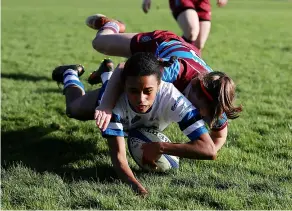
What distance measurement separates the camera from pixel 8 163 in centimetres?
530

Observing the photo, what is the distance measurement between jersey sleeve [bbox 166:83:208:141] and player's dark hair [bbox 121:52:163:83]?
0.23 metres

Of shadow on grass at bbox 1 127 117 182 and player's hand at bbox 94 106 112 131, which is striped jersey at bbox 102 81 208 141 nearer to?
player's hand at bbox 94 106 112 131

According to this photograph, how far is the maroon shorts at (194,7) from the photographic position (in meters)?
7.62

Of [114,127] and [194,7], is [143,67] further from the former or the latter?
[194,7]

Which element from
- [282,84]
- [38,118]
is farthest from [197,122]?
[282,84]

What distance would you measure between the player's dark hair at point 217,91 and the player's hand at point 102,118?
0.80 metres

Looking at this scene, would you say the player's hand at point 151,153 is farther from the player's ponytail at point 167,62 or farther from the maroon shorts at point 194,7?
the maroon shorts at point 194,7

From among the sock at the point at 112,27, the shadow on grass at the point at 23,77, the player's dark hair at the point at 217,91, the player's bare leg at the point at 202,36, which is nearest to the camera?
the player's dark hair at the point at 217,91

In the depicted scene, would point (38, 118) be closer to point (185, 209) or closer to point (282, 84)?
point (185, 209)

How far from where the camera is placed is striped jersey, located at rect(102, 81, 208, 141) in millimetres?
4219

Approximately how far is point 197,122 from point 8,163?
2.15m

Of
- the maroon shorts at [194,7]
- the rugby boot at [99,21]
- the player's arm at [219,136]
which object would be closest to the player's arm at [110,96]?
the player's arm at [219,136]

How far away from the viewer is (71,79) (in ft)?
20.4

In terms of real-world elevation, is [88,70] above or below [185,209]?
below
